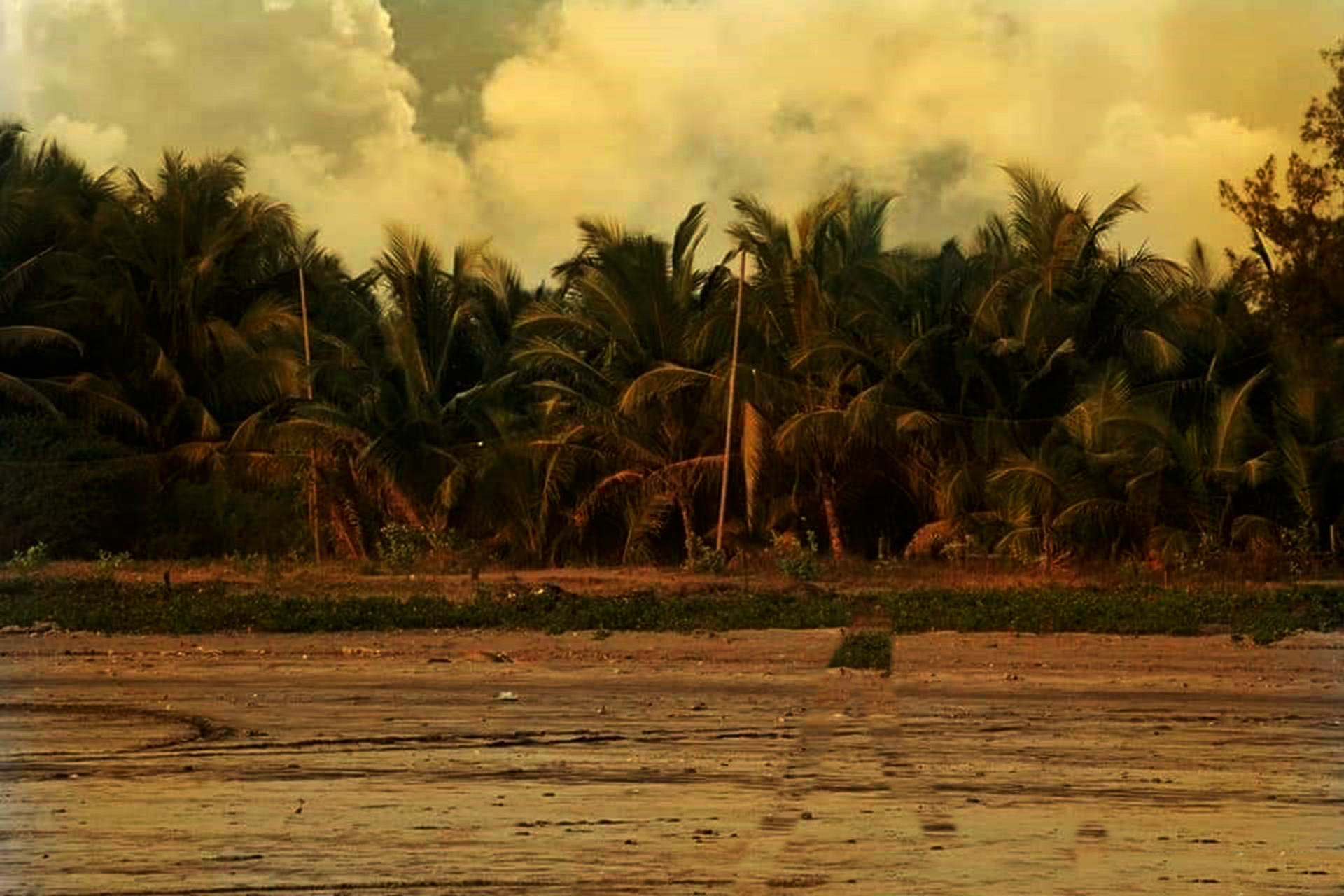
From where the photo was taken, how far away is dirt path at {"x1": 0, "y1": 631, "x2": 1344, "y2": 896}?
7.82m

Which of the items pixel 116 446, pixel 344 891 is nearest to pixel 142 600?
pixel 116 446

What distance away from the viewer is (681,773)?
10.2 meters

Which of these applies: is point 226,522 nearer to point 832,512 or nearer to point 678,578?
point 678,578

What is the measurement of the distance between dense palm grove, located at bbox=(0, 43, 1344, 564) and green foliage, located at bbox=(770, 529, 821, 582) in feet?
1.36

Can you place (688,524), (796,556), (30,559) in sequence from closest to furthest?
(796,556), (688,524), (30,559)

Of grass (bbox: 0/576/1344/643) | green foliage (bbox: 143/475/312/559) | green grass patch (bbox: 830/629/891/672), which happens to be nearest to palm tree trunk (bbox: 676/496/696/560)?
grass (bbox: 0/576/1344/643)

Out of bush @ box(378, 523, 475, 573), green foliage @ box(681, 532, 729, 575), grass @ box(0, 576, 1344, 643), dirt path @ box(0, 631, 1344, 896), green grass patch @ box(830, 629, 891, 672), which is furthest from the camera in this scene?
bush @ box(378, 523, 475, 573)

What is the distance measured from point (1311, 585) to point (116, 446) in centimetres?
2000

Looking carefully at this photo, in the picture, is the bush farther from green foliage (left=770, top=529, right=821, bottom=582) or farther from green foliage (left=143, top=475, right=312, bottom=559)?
green foliage (left=770, top=529, right=821, bottom=582)

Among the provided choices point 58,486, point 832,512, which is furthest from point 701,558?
point 58,486

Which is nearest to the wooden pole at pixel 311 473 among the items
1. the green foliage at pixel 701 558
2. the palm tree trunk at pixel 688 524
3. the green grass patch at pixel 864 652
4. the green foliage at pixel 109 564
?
the green foliage at pixel 109 564

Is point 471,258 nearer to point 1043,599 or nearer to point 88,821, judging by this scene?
point 1043,599

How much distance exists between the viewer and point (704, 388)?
1101 inches

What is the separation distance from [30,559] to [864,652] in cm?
1699
